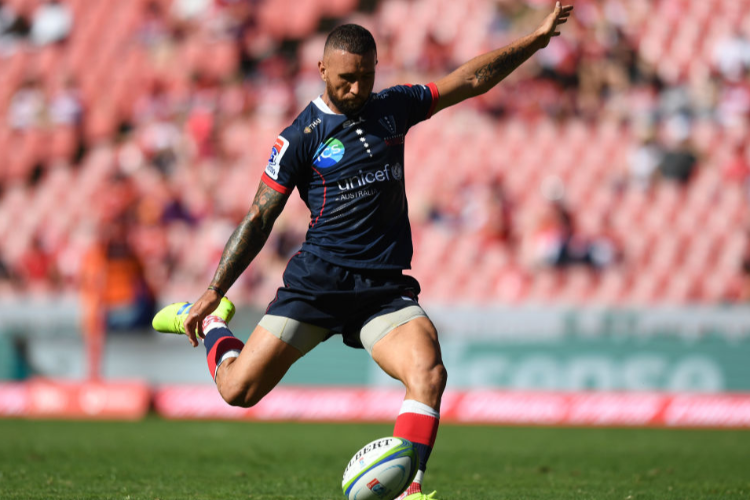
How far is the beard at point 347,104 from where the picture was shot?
17.4 feet

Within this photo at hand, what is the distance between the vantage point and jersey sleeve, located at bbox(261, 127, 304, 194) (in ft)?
17.5

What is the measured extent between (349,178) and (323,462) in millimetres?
3395

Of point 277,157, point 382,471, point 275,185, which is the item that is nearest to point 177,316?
point 275,185

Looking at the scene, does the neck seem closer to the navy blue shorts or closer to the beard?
the beard

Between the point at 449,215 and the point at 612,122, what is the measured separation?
343 cm

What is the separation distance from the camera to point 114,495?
5867 millimetres

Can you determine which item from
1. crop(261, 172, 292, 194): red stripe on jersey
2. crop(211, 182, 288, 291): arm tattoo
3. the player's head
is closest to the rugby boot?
crop(211, 182, 288, 291): arm tattoo

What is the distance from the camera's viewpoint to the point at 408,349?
512 cm

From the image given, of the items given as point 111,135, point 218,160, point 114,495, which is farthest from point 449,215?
point 114,495

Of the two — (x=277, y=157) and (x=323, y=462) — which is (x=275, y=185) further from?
(x=323, y=462)

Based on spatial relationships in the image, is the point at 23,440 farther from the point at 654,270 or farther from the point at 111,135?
the point at 111,135

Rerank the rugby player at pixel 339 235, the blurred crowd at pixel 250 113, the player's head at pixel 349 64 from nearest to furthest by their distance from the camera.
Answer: the player's head at pixel 349 64, the rugby player at pixel 339 235, the blurred crowd at pixel 250 113

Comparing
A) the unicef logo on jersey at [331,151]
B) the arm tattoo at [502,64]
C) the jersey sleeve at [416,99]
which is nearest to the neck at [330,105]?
the unicef logo on jersey at [331,151]

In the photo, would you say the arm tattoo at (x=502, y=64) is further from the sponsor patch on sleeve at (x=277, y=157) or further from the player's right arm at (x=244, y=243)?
the player's right arm at (x=244, y=243)
